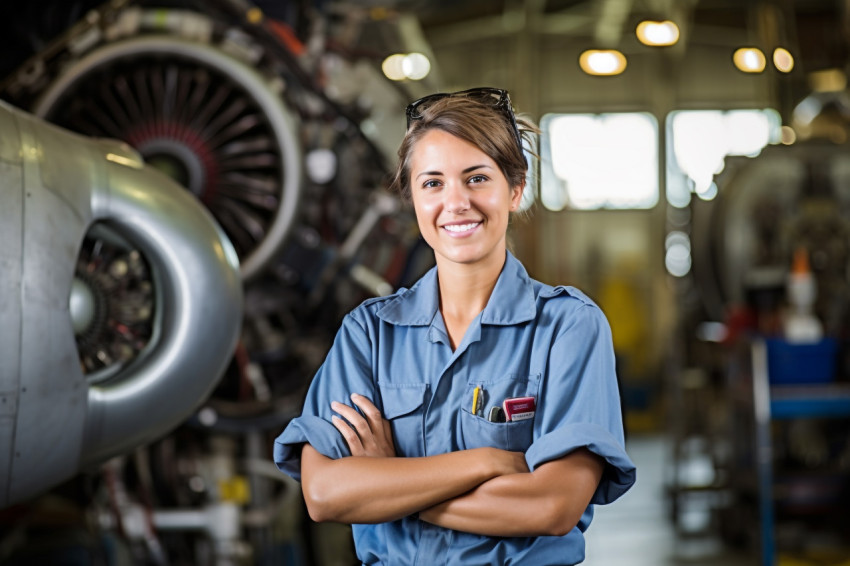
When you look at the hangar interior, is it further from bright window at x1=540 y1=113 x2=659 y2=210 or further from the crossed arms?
bright window at x1=540 y1=113 x2=659 y2=210

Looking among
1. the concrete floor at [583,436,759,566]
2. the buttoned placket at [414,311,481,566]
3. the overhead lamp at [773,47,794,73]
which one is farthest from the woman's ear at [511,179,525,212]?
the overhead lamp at [773,47,794,73]

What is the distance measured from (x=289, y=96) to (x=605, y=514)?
10.5 feet

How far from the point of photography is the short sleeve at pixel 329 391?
1.25m

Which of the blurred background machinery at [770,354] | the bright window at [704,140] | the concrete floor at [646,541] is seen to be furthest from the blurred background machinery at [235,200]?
the bright window at [704,140]

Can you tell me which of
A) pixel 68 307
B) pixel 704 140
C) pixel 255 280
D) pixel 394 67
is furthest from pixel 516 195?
pixel 704 140

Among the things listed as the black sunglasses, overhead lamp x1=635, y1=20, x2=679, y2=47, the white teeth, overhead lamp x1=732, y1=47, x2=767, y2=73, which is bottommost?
the white teeth

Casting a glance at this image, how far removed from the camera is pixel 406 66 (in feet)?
13.2

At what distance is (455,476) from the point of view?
1.15 m

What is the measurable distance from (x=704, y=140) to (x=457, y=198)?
12030mm

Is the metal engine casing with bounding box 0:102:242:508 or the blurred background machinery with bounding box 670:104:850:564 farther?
the blurred background machinery with bounding box 670:104:850:564

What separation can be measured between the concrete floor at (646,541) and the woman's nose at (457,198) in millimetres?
3325

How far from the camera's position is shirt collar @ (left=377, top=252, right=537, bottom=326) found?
125 cm

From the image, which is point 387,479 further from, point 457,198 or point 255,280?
point 255,280

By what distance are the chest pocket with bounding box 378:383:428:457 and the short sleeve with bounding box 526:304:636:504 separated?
0.51 feet
